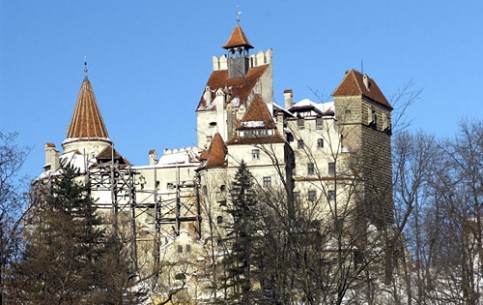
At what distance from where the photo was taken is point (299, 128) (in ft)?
284

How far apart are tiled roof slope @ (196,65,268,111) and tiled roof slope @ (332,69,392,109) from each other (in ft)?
25.1

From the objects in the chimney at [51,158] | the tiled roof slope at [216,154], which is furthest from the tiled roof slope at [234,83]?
the chimney at [51,158]

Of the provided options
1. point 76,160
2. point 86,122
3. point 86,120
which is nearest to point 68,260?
point 76,160

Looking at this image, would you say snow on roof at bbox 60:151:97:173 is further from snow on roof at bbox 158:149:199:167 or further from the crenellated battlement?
the crenellated battlement

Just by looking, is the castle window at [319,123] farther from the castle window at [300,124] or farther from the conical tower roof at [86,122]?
the conical tower roof at [86,122]

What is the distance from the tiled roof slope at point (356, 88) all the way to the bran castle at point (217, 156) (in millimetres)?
89

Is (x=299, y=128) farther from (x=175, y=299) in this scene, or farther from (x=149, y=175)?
(x=175, y=299)

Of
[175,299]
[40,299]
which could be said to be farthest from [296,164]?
[40,299]

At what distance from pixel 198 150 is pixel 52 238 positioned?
41.8 m

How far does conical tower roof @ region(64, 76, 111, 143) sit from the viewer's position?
97.6 m

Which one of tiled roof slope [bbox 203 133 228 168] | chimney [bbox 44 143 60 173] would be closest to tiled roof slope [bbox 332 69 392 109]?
tiled roof slope [bbox 203 133 228 168]

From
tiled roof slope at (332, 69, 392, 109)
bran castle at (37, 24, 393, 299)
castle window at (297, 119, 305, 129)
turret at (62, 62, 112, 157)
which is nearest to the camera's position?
bran castle at (37, 24, 393, 299)

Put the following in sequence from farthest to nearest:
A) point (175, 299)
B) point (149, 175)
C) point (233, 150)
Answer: point (149, 175), point (233, 150), point (175, 299)

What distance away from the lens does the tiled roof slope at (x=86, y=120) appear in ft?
320
